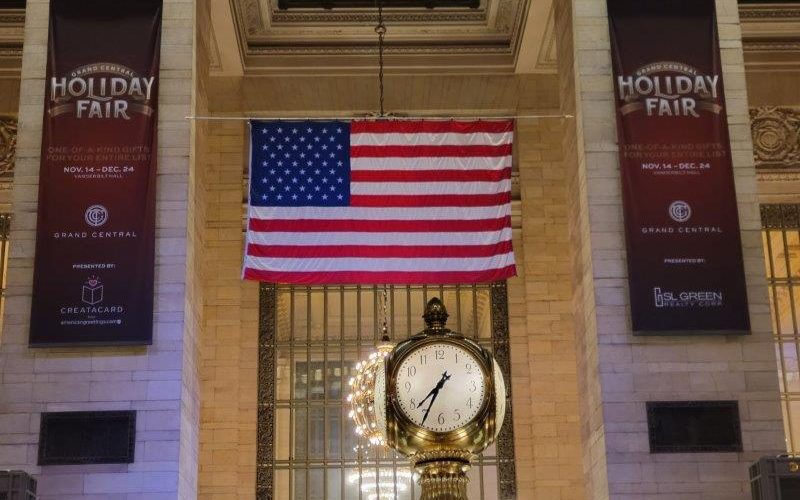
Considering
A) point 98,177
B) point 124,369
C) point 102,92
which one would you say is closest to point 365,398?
point 124,369

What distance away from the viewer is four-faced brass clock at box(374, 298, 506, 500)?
325cm

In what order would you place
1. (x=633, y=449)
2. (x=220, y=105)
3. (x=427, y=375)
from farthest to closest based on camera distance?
(x=220, y=105), (x=633, y=449), (x=427, y=375)

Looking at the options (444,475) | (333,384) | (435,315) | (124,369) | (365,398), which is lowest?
(444,475)

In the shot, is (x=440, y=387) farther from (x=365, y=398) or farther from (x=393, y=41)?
(x=393, y=41)

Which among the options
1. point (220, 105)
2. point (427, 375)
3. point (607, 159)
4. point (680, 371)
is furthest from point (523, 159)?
point (427, 375)

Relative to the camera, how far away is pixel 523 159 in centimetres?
1520

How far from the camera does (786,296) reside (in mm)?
14922

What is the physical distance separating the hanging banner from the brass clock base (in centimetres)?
657

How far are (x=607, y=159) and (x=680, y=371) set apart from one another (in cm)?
199

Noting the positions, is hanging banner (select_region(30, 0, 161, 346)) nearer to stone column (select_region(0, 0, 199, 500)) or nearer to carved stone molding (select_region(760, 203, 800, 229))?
stone column (select_region(0, 0, 199, 500))

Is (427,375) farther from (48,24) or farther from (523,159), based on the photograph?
(523,159)

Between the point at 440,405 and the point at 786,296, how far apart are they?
12602 millimetres

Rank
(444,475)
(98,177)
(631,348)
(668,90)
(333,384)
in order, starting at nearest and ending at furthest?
(444,475) < (631,348) < (98,177) < (668,90) < (333,384)

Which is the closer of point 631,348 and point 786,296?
point 631,348
